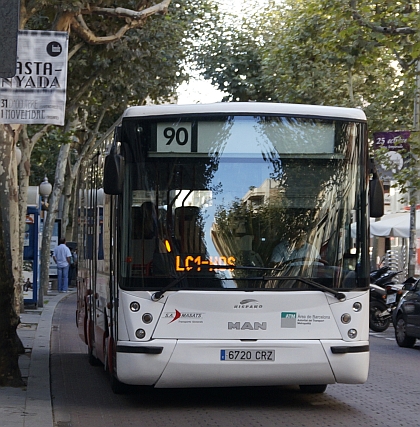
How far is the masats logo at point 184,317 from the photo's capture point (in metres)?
9.65

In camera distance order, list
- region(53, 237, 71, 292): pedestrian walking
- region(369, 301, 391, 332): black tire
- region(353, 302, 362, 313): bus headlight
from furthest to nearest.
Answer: region(53, 237, 71, 292): pedestrian walking
region(369, 301, 391, 332): black tire
region(353, 302, 362, 313): bus headlight

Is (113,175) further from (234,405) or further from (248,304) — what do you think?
(234,405)

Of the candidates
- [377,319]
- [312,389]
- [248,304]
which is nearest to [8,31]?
[248,304]

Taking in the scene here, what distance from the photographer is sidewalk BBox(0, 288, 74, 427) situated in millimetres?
9047

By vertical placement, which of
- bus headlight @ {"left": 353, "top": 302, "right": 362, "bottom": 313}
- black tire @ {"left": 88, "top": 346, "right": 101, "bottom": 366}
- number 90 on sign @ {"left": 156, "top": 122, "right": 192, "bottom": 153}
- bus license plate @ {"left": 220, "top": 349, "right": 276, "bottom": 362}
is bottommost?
black tire @ {"left": 88, "top": 346, "right": 101, "bottom": 366}

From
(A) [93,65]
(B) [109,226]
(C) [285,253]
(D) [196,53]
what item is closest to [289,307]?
(C) [285,253]

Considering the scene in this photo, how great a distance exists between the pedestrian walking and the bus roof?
27396mm

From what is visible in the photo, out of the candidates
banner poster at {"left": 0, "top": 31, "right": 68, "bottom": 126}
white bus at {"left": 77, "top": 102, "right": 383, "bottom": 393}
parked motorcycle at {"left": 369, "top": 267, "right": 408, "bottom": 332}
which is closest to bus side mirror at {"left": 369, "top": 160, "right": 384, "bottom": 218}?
Result: white bus at {"left": 77, "top": 102, "right": 383, "bottom": 393}

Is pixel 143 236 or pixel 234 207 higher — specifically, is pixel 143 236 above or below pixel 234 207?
below

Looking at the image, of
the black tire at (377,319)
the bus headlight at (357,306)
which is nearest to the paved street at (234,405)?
the bus headlight at (357,306)

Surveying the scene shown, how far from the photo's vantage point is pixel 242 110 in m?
10.0

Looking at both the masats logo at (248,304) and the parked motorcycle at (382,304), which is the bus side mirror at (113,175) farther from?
the parked motorcycle at (382,304)

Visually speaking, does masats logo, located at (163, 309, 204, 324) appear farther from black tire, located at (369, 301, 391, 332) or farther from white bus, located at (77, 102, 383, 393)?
black tire, located at (369, 301, 391, 332)

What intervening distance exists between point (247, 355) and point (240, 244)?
102cm
